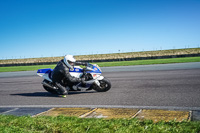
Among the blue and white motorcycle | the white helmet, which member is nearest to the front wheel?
the blue and white motorcycle

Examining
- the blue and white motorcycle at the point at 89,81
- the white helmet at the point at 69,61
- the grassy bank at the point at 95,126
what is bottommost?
the grassy bank at the point at 95,126

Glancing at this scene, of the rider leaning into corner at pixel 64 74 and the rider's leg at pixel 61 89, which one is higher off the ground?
the rider leaning into corner at pixel 64 74

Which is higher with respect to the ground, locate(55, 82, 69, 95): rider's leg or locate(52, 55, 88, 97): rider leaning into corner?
locate(52, 55, 88, 97): rider leaning into corner

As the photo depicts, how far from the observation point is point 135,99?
652 cm

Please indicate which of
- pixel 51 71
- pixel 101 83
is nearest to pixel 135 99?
pixel 101 83

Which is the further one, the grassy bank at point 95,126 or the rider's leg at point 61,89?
the rider's leg at point 61,89

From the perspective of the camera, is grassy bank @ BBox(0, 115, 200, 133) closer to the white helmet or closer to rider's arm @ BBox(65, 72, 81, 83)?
rider's arm @ BBox(65, 72, 81, 83)

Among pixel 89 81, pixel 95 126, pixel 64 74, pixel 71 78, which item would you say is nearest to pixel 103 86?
pixel 89 81

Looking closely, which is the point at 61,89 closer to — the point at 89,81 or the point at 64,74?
the point at 64,74

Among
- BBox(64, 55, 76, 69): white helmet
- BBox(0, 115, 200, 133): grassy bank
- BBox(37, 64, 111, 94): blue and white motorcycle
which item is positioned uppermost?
BBox(64, 55, 76, 69): white helmet

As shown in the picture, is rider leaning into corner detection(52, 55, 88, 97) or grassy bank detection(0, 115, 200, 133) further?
rider leaning into corner detection(52, 55, 88, 97)

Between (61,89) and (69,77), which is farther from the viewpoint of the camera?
(61,89)

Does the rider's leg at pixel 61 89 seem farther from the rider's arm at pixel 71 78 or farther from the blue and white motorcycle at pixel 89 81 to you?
the rider's arm at pixel 71 78

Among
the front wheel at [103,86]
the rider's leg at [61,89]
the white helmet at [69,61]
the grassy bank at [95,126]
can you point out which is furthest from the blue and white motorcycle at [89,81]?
the grassy bank at [95,126]
